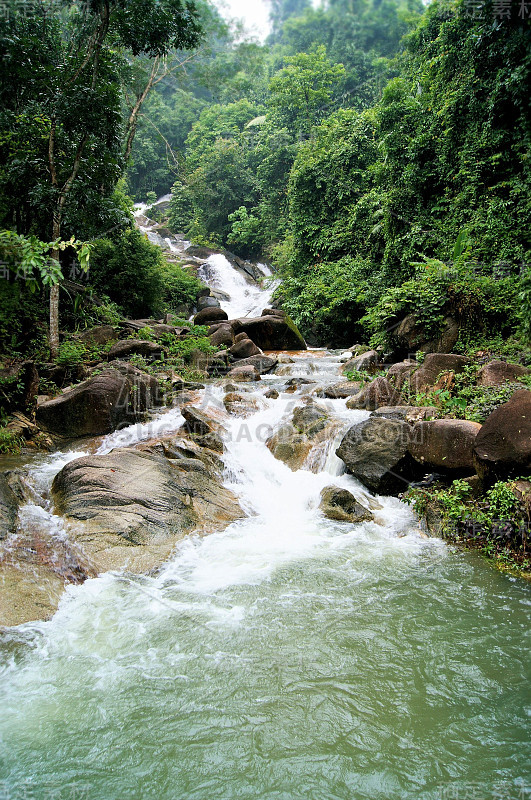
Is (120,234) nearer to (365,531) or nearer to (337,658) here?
(365,531)

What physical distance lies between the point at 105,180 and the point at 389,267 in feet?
28.4

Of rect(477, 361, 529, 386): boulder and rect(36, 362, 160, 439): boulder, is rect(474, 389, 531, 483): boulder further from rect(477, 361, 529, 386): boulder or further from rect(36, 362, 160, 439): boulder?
rect(36, 362, 160, 439): boulder

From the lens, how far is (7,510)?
196 inches

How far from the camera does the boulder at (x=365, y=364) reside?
11188 mm

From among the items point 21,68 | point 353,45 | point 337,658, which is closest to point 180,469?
point 337,658

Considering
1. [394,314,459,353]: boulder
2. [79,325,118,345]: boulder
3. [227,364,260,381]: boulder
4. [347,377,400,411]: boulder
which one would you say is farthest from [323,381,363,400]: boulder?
[79,325,118,345]: boulder

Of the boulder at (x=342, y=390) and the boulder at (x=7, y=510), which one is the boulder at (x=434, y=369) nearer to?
the boulder at (x=342, y=390)

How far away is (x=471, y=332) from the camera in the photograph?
9.38 m

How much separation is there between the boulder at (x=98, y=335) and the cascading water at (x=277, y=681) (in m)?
8.59

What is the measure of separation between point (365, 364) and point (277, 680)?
888 cm

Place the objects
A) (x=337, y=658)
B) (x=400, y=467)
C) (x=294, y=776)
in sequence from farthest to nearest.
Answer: (x=400, y=467), (x=337, y=658), (x=294, y=776)

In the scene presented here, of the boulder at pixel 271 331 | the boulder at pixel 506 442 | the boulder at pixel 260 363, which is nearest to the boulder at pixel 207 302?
the boulder at pixel 271 331

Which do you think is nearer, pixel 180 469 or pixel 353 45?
pixel 180 469

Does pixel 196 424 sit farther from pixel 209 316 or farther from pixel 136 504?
pixel 209 316
